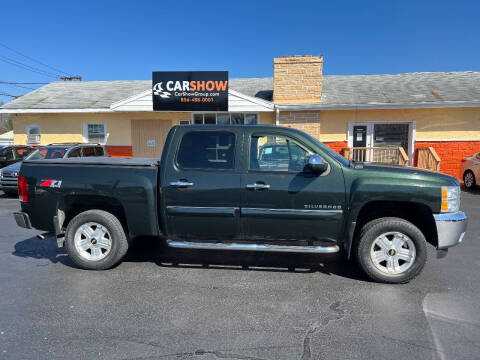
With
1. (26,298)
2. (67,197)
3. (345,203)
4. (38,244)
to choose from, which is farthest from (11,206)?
(345,203)

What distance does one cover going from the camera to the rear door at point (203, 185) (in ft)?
13.4

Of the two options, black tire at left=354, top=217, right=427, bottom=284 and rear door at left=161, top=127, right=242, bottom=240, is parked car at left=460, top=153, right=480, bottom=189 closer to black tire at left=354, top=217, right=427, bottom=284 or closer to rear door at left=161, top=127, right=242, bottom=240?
black tire at left=354, top=217, right=427, bottom=284

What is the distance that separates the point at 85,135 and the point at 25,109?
266 centimetres

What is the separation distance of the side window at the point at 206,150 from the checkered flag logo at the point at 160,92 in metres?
9.35

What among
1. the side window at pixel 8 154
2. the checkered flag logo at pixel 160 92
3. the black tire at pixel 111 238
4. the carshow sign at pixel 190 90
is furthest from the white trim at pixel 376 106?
the side window at pixel 8 154

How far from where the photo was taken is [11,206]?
29.9ft

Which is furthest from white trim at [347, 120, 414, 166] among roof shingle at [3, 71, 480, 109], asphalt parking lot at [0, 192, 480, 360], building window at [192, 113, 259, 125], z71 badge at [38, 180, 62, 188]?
z71 badge at [38, 180, 62, 188]

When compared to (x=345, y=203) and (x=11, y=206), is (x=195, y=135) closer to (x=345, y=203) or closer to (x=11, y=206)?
(x=345, y=203)

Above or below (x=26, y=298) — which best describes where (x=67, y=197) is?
above

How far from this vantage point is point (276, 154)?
165 inches

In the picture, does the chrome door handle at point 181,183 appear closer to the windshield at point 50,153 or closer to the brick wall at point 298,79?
the windshield at point 50,153

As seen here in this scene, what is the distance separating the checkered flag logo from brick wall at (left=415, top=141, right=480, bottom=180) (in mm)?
9952

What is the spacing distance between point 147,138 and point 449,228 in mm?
12886

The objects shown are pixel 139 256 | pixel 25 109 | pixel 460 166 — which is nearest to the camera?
pixel 139 256
